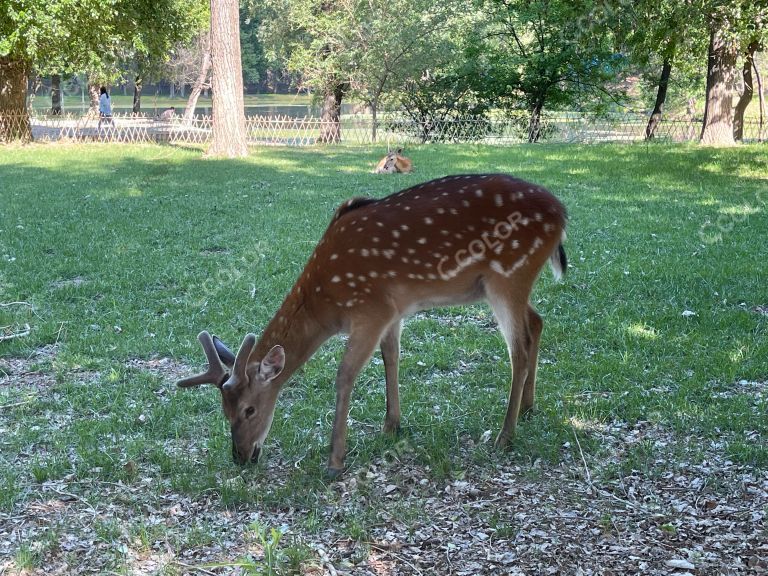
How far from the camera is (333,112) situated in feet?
99.1

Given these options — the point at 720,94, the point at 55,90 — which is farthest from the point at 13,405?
the point at 55,90

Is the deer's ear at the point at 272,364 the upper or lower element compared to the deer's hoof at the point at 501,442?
upper

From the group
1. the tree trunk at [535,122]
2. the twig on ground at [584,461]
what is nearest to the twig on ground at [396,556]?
the twig on ground at [584,461]

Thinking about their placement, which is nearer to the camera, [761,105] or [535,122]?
[535,122]

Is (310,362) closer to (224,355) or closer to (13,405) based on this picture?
(224,355)

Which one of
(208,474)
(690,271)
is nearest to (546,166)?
(690,271)

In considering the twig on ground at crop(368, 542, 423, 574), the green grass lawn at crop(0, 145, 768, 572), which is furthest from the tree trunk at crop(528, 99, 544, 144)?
the twig on ground at crop(368, 542, 423, 574)

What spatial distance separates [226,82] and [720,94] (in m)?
11.9

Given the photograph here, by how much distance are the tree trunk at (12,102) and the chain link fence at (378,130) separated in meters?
1.28

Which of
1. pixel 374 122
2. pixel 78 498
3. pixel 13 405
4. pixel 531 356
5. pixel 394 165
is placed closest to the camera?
pixel 78 498

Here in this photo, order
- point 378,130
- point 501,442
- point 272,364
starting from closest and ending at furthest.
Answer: point 272,364
point 501,442
point 378,130

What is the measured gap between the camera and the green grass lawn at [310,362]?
14.1ft

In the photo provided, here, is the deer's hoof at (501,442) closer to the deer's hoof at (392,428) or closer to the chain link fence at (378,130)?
the deer's hoof at (392,428)

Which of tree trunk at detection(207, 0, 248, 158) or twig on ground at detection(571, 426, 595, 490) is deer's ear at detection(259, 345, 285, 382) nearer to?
twig on ground at detection(571, 426, 595, 490)
